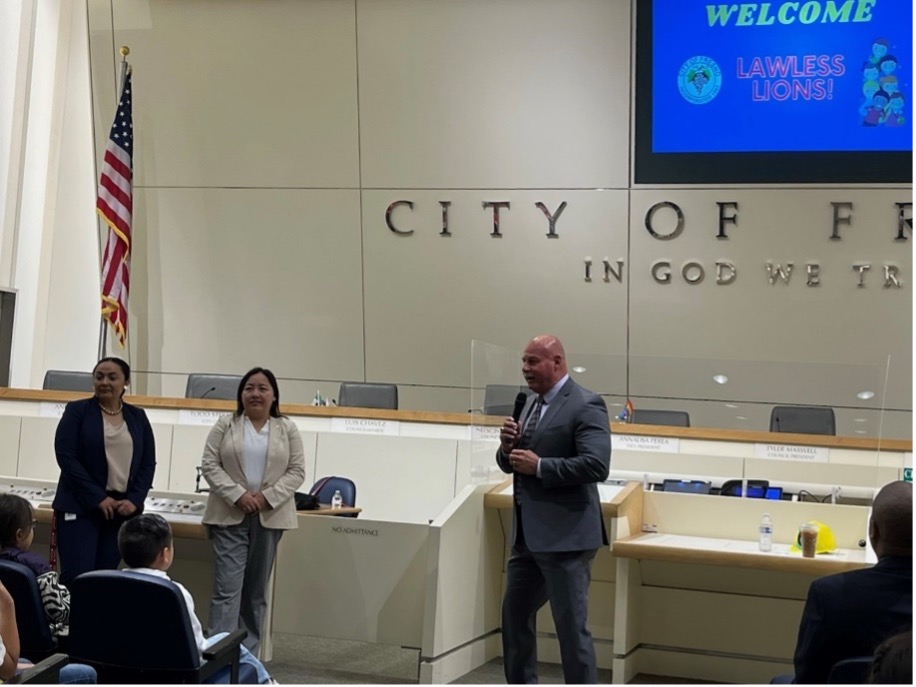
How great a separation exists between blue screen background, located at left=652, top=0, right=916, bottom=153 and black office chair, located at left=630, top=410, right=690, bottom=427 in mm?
3062

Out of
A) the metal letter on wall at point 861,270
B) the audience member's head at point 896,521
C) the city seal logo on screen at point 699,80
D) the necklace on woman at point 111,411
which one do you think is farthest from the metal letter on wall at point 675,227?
the audience member's head at point 896,521

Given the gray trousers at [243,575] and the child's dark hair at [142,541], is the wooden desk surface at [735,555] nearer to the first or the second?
the gray trousers at [243,575]

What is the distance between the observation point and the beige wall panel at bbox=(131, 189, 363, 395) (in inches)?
399

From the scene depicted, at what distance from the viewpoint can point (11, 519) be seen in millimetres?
3986

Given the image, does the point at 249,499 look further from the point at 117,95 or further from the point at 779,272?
the point at 117,95

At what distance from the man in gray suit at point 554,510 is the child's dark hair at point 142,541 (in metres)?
1.41

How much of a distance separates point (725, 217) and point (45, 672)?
728 cm

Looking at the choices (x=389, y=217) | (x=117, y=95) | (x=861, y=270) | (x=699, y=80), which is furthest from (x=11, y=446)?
(x=861, y=270)

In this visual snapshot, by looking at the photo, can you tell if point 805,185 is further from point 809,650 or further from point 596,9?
point 809,650

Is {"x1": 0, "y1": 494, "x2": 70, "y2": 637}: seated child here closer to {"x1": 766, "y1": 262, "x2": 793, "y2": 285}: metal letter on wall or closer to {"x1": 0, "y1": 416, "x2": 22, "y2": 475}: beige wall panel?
{"x1": 0, "y1": 416, "x2": 22, "y2": 475}: beige wall panel

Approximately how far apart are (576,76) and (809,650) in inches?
278

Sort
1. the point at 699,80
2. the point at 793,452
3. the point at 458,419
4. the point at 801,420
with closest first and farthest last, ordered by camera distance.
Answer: the point at 793,452 < the point at 801,420 < the point at 458,419 < the point at 699,80

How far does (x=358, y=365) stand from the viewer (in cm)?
1023

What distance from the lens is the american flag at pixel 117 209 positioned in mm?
9906
